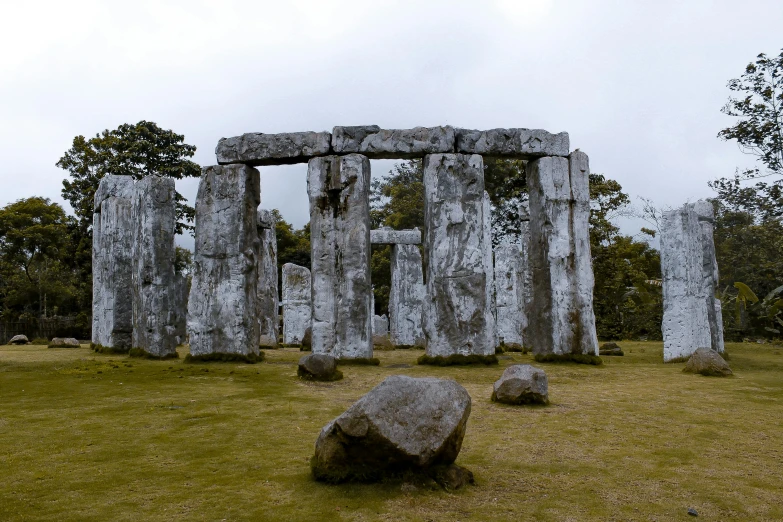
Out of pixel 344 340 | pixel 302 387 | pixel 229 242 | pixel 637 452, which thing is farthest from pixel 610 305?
pixel 637 452

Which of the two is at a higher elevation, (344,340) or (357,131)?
(357,131)

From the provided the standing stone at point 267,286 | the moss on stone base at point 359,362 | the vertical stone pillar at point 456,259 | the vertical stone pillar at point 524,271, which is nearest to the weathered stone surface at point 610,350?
the vertical stone pillar at point 524,271

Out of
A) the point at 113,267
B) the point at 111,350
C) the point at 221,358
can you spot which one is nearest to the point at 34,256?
the point at 113,267

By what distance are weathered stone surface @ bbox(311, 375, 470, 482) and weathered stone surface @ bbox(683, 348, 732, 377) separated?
666 cm

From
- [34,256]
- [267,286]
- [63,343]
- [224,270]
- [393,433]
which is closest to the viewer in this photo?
[393,433]

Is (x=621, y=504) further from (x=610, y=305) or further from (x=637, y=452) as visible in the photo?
(x=610, y=305)

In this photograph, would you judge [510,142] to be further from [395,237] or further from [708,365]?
[395,237]

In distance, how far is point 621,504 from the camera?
3.84m

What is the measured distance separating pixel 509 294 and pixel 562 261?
193 inches

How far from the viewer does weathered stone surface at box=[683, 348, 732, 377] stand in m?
9.43

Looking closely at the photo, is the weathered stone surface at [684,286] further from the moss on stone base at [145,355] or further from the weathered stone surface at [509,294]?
the moss on stone base at [145,355]

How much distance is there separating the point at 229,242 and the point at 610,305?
11818mm

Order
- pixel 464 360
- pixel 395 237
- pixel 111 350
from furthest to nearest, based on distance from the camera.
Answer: pixel 395 237
pixel 111 350
pixel 464 360

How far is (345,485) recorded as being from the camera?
406cm
